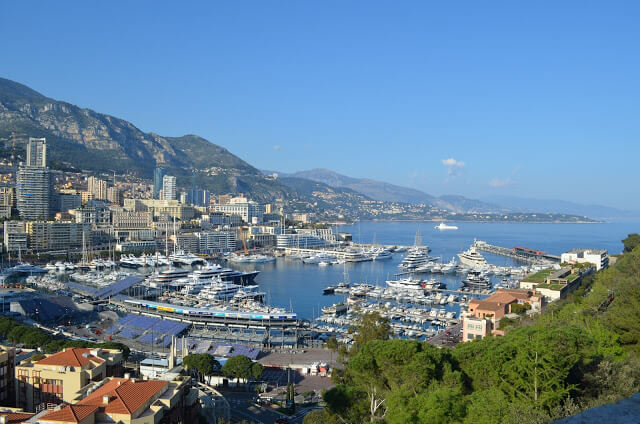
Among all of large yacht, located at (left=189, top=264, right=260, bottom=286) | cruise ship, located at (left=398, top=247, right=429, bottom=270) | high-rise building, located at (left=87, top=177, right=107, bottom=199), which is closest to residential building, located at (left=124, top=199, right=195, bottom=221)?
high-rise building, located at (left=87, top=177, right=107, bottom=199)

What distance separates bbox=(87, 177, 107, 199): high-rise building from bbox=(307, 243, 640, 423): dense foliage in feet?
155

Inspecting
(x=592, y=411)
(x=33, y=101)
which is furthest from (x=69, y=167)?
(x=592, y=411)

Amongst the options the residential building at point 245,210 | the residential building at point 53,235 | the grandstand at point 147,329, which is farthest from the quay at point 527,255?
the residential building at point 53,235

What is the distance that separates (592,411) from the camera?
1548 mm

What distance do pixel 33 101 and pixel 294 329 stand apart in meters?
66.3

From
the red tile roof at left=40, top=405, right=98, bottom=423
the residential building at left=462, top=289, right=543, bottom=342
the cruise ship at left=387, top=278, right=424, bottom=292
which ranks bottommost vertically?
the cruise ship at left=387, top=278, right=424, bottom=292

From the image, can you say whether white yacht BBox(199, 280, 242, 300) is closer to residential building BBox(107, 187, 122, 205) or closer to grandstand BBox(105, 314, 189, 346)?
grandstand BBox(105, 314, 189, 346)

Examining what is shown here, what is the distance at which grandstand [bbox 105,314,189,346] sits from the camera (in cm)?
1251

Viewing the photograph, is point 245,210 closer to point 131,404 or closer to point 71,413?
point 131,404

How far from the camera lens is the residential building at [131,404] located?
471cm

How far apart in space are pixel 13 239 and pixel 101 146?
4381 centimetres

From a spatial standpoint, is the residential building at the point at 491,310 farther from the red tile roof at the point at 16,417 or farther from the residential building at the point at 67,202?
the residential building at the point at 67,202

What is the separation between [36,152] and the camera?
44.1m

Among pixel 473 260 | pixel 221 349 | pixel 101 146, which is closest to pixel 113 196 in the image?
pixel 101 146
